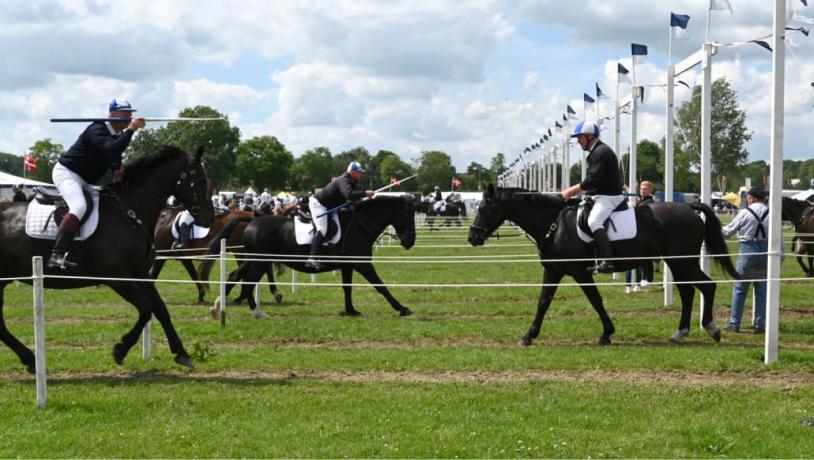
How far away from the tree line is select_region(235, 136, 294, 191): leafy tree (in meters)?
0.14

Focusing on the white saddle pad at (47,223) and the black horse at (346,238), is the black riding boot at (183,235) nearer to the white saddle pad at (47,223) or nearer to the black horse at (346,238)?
the black horse at (346,238)

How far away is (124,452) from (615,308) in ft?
38.2

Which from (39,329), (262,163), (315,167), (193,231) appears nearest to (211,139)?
(262,163)

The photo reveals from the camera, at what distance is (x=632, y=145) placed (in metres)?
20.0

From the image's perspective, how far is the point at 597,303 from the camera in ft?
43.2

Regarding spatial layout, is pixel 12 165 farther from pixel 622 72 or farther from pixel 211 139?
pixel 622 72

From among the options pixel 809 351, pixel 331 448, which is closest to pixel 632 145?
pixel 809 351

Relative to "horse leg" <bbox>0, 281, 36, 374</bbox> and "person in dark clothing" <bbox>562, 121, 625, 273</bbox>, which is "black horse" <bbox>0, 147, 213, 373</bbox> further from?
"person in dark clothing" <bbox>562, 121, 625, 273</bbox>

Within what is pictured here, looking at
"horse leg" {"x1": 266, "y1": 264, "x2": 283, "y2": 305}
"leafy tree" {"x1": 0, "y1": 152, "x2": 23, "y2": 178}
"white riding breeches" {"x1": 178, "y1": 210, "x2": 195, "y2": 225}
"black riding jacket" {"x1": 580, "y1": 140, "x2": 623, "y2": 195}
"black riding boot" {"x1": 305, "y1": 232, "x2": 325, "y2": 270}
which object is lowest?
"horse leg" {"x1": 266, "y1": 264, "x2": 283, "y2": 305}

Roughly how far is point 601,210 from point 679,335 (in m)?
2.22

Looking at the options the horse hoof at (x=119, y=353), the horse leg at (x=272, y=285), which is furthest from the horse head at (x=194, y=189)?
the horse leg at (x=272, y=285)

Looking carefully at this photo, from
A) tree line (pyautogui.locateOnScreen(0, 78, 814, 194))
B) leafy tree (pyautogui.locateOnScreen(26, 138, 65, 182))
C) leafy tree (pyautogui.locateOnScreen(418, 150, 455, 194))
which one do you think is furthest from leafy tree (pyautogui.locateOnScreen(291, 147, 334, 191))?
leafy tree (pyautogui.locateOnScreen(26, 138, 65, 182))

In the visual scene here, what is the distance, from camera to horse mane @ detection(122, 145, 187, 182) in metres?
11.3

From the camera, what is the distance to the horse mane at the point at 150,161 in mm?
11273
